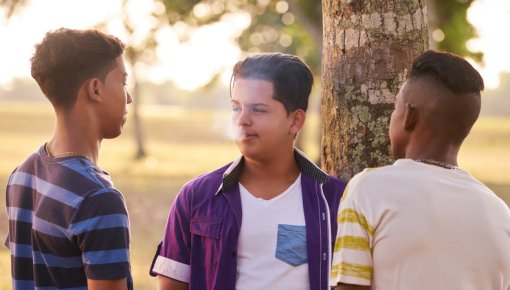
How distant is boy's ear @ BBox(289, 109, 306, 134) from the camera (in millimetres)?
3678

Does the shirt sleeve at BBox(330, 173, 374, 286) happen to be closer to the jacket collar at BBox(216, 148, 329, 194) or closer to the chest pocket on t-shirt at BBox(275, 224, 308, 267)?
the chest pocket on t-shirt at BBox(275, 224, 308, 267)

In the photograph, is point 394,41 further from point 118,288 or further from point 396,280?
point 118,288

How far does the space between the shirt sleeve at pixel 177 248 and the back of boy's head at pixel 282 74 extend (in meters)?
0.56

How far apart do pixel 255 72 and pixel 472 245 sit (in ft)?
4.07

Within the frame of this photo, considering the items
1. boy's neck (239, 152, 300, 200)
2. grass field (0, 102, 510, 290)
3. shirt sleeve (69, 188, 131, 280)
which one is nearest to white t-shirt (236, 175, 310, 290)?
boy's neck (239, 152, 300, 200)

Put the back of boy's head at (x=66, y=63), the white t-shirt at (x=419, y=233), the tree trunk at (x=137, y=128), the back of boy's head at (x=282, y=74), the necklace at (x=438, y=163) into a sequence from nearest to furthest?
the white t-shirt at (x=419, y=233) → the necklace at (x=438, y=163) → the back of boy's head at (x=66, y=63) → the back of boy's head at (x=282, y=74) → the tree trunk at (x=137, y=128)

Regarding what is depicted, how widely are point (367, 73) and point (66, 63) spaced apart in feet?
4.77

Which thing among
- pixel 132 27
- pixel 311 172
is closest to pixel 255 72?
pixel 311 172

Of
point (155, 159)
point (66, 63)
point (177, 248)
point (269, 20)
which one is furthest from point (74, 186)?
point (155, 159)

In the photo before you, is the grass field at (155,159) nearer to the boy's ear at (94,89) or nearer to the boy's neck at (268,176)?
the boy's neck at (268,176)

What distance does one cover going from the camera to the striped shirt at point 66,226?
9.62 feet

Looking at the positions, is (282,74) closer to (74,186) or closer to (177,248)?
(177,248)

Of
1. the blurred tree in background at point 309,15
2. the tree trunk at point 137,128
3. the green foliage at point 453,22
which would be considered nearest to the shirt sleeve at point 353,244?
the blurred tree in background at point 309,15

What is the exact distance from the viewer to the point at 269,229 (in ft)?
11.2
